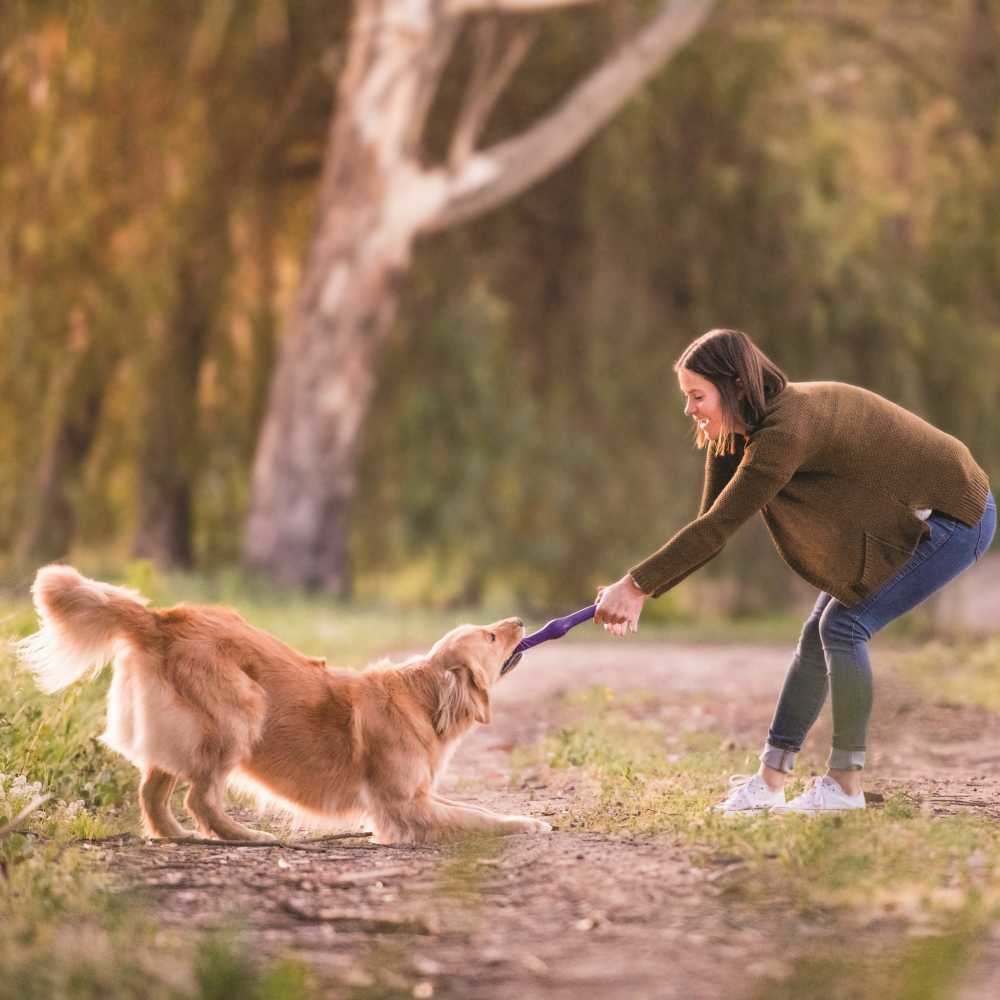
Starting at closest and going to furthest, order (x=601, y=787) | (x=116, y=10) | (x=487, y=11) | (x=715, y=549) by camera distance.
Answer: (x=715, y=549)
(x=601, y=787)
(x=116, y=10)
(x=487, y=11)

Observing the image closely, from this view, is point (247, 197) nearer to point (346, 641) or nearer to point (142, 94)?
point (142, 94)

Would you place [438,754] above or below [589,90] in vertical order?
below

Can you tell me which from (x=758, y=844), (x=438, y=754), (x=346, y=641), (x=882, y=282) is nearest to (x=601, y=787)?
(x=438, y=754)

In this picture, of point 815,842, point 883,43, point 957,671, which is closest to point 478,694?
point 815,842

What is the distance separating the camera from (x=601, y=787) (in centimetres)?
590

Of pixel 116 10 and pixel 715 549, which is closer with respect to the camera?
pixel 715 549

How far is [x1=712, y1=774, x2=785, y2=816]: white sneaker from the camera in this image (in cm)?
527

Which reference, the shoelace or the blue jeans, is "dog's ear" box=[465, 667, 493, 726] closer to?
the blue jeans

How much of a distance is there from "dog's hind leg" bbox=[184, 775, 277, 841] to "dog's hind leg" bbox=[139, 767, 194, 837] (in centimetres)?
14

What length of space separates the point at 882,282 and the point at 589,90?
158 inches

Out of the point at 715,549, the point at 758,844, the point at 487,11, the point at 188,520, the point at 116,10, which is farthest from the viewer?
the point at 188,520

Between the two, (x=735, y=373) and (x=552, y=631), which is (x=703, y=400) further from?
(x=552, y=631)

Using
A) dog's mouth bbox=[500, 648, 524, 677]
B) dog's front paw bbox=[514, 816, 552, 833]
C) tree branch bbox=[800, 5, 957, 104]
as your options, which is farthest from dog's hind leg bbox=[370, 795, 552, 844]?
tree branch bbox=[800, 5, 957, 104]

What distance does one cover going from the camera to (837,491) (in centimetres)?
529
